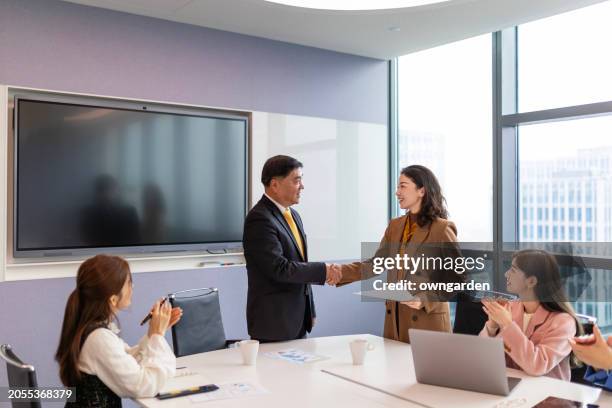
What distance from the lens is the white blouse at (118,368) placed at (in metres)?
1.95

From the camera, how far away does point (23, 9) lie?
3.66 metres

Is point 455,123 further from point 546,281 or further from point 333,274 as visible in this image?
point 546,281

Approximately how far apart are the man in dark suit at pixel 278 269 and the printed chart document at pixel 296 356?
35cm

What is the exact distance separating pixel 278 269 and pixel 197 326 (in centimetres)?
56

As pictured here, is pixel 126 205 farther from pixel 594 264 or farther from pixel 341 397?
pixel 594 264

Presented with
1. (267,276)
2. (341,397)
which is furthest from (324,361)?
(267,276)

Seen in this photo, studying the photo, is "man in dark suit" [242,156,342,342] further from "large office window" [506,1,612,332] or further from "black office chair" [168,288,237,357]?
"large office window" [506,1,612,332]

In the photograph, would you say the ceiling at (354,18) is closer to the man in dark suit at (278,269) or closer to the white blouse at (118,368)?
the man in dark suit at (278,269)

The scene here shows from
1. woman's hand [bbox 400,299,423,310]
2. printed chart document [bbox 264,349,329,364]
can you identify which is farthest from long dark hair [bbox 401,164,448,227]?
printed chart document [bbox 264,349,329,364]

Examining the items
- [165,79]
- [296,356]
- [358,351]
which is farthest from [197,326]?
[165,79]

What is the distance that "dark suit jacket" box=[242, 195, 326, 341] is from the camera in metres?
2.99

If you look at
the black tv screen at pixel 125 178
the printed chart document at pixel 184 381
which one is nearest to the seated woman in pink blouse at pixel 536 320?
the printed chart document at pixel 184 381

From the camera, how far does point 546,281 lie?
2.40m

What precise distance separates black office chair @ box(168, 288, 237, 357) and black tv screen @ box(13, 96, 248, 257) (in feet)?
3.65
